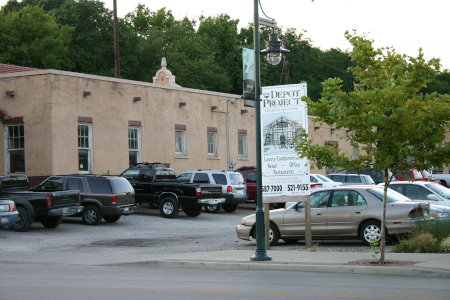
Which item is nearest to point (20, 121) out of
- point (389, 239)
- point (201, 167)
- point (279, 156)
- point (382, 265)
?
point (201, 167)

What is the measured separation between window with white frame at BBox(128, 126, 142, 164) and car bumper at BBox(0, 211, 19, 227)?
43.3 ft

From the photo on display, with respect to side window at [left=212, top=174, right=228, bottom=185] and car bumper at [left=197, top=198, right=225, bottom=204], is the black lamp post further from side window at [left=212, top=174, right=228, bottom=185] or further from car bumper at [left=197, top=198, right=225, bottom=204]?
side window at [left=212, top=174, right=228, bottom=185]

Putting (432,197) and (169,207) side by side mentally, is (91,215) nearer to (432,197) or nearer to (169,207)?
(169,207)

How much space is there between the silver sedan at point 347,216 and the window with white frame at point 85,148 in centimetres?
1401

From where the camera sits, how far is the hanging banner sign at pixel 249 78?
1559cm

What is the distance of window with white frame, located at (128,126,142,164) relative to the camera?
33.4 m

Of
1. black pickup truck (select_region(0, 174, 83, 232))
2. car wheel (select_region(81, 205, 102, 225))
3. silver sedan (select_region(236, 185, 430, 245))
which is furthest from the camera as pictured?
car wheel (select_region(81, 205, 102, 225))

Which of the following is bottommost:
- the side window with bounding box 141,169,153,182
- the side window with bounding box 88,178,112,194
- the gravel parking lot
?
the gravel parking lot

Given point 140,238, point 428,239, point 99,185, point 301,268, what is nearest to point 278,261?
point 301,268

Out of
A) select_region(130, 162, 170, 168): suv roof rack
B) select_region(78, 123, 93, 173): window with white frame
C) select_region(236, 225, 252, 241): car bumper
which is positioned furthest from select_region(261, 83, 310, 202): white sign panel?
select_region(78, 123, 93, 173): window with white frame

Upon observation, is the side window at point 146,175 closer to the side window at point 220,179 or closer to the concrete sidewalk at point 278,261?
the side window at point 220,179

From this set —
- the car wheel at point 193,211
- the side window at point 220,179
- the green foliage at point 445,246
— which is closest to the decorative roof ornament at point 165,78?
the side window at point 220,179

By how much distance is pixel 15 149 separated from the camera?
29.9 m

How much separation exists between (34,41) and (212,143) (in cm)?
2315
